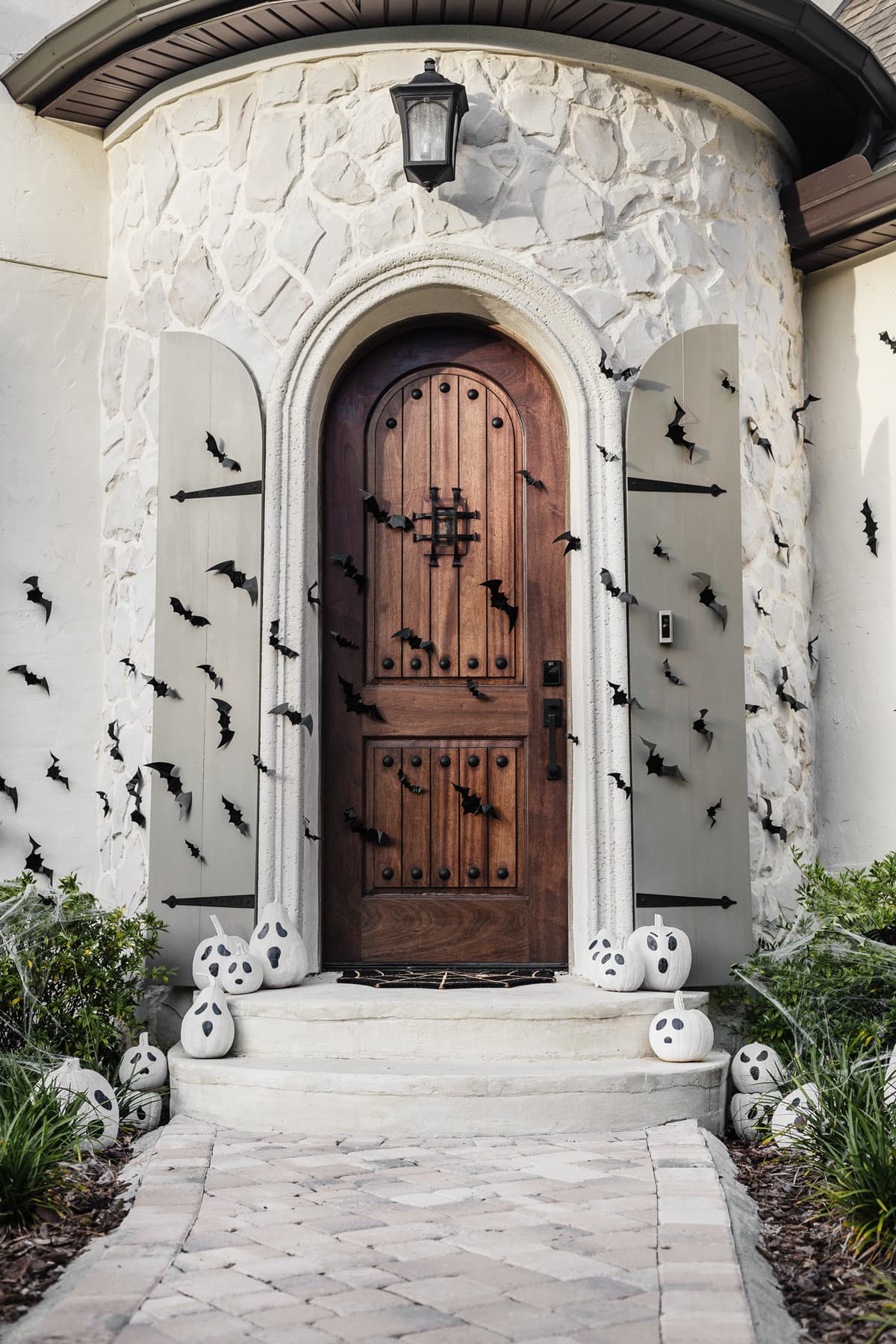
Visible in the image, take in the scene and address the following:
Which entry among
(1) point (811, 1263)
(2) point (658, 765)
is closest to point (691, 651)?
(2) point (658, 765)

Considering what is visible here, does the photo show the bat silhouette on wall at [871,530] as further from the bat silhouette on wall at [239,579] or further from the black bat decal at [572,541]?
the bat silhouette on wall at [239,579]

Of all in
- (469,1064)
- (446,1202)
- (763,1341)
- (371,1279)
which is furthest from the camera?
(469,1064)

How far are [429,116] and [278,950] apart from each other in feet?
10.5

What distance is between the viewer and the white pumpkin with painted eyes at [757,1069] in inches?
169

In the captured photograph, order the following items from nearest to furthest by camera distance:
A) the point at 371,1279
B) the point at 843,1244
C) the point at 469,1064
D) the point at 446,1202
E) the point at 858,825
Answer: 1. the point at 371,1279
2. the point at 843,1244
3. the point at 446,1202
4. the point at 469,1064
5. the point at 858,825

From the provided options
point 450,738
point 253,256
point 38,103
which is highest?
point 38,103

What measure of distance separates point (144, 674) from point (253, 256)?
1.79 m

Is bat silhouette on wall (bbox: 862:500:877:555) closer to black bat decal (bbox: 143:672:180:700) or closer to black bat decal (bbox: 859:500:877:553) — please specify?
black bat decal (bbox: 859:500:877:553)

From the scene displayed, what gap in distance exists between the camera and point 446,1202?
10.6 ft

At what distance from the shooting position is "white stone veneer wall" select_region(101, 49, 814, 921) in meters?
Result: 4.94

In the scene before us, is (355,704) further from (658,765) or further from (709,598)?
(709,598)

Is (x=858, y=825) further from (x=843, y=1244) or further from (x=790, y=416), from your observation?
(x=843, y=1244)

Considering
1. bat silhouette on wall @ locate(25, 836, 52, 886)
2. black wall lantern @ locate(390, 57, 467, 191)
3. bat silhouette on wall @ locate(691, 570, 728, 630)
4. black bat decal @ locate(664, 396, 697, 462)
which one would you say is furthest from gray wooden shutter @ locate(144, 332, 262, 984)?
bat silhouette on wall @ locate(691, 570, 728, 630)

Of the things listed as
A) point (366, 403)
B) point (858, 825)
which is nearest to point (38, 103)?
point (366, 403)
